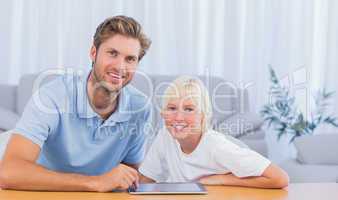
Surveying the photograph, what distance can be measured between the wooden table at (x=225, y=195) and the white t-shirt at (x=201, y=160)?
0.08 metres

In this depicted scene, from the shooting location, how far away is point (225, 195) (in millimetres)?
1297

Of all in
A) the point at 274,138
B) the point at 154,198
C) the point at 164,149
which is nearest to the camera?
the point at 154,198

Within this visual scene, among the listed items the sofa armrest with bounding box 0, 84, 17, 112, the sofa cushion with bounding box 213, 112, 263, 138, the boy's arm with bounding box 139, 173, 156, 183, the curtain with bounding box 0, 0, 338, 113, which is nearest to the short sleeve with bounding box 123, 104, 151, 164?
the boy's arm with bounding box 139, 173, 156, 183

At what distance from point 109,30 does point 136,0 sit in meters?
1.85

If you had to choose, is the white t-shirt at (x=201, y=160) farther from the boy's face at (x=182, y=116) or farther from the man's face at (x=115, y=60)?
the man's face at (x=115, y=60)

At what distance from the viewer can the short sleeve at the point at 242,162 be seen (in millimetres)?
1438

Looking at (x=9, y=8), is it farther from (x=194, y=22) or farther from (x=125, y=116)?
(x=125, y=116)

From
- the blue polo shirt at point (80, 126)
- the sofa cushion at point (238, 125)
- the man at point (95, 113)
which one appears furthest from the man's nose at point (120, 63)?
the sofa cushion at point (238, 125)

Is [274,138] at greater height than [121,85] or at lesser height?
lesser

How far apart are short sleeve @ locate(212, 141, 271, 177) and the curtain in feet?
6.31

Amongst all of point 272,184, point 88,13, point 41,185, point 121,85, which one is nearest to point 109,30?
point 121,85

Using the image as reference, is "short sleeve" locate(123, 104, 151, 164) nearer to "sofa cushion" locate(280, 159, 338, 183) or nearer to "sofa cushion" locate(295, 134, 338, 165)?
"sofa cushion" locate(280, 159, 338, 183)

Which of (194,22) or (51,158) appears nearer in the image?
(51,158)

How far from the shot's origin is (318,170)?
2.55 metres
